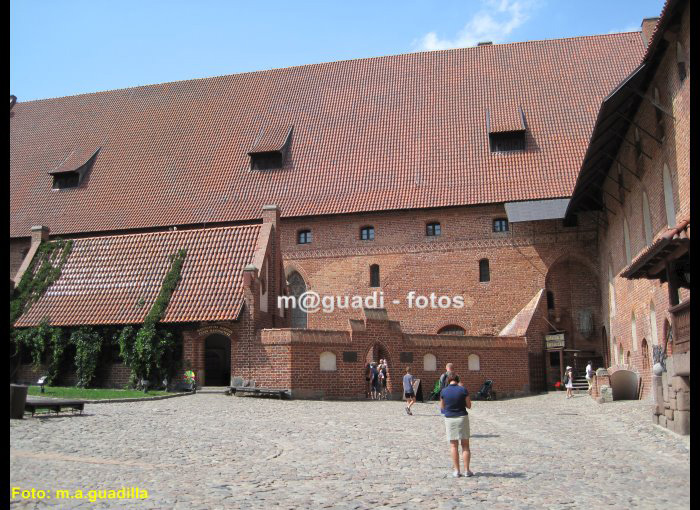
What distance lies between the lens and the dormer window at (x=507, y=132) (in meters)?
29.7

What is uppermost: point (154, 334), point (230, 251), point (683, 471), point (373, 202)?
point (373, 202)

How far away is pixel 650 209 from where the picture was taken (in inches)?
714

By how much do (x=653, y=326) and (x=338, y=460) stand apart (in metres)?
11.4

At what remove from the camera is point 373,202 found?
29.1 meters

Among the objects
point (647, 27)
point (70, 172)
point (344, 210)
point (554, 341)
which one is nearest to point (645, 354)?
point (554, 341)

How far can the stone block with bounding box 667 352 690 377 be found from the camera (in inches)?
429

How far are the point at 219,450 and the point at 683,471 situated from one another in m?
5.93

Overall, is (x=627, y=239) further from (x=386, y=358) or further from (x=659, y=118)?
(x=386, y=358)

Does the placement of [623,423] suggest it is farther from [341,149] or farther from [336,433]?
[341,149]

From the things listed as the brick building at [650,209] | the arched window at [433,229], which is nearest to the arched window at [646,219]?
the brick building at [650,209]

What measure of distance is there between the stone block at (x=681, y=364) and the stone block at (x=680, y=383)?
0.08 m

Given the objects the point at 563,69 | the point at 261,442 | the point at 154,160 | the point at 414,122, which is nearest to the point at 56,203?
the point at 154,160

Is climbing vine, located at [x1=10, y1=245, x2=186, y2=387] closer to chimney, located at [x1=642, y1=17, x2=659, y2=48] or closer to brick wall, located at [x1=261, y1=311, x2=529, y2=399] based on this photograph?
brick wall, located at [x1=261, y1=311, x2=529, y2=399]

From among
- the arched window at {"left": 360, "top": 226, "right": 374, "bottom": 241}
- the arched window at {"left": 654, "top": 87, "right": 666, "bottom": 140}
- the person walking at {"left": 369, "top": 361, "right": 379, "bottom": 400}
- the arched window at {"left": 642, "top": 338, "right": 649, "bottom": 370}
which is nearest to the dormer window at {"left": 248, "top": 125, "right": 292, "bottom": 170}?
the arched window at {"left": 360, "top": 226, "right": 374, "bottom": 241}
